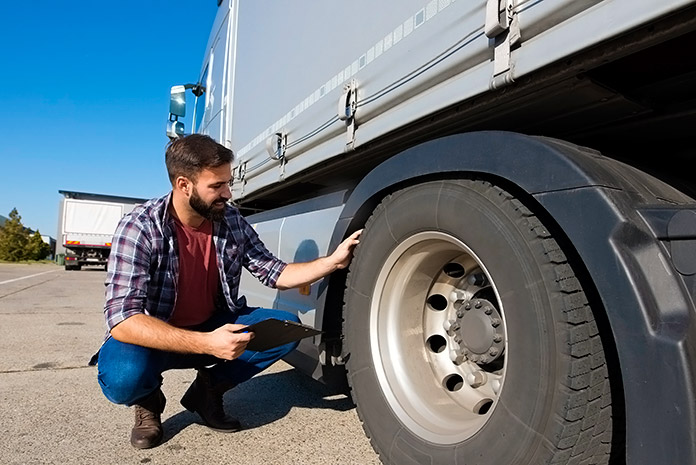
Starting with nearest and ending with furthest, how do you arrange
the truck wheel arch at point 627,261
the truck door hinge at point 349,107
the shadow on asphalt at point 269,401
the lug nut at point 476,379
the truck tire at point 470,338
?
the truck wheel arch at point 627,261 < the truck tire at point 470,338 < the lug nut at point 476,379 < the truck door hinge at point 349,107 < the shadow on asphalt at point 269,401

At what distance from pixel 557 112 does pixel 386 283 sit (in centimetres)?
76

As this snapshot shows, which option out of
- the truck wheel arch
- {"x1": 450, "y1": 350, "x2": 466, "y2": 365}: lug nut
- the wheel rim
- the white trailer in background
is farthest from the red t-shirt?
the white trailer in background

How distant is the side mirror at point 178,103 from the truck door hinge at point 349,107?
4.03m

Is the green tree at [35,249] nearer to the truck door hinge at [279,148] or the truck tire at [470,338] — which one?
the truck door hinge at [279,148]

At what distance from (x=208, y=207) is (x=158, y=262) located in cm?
33

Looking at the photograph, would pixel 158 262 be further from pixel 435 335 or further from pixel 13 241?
pixel 13 241

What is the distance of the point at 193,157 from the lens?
2.11 meters

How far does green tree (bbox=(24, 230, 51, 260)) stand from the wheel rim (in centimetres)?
3437

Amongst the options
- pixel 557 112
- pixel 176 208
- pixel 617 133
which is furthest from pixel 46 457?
pixel 617 133

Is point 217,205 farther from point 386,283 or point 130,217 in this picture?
point 386,283

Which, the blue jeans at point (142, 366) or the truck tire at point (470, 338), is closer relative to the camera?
the truck tire at point (470, 338)

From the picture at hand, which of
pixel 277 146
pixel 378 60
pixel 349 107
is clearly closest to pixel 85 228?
pixel 277 146

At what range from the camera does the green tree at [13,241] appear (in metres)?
28.5

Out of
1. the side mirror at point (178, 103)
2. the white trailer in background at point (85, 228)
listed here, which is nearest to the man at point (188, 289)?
the side mirror at point (178, 103)
